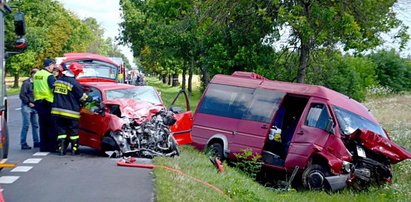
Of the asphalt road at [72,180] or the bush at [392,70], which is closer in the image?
the asphalt road at [72,180]

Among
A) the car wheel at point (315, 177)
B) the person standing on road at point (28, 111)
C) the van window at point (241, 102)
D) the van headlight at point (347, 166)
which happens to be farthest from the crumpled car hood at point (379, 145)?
the person standing on road at point (28, 111)

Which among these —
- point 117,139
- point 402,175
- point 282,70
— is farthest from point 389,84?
point 117,139

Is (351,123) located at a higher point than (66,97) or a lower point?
lower

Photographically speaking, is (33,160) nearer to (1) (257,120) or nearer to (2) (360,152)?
(1) (257,120)

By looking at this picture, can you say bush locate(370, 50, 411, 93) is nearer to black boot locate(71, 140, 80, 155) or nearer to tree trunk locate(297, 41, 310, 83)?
tree trunk locate(297, 41, 310, 83)

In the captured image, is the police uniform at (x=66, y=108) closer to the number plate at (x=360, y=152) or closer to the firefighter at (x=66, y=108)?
the firefighter at (x=66, y=108)

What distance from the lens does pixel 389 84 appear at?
58.9 m

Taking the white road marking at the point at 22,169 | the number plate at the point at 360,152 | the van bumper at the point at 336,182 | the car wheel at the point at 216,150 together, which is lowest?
the van bumper at the point at 336,182

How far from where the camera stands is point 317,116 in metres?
13.7

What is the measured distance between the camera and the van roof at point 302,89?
1405 centimetres

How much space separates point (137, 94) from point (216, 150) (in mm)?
2409

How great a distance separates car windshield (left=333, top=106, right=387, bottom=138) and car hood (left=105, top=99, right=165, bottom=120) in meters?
3.96

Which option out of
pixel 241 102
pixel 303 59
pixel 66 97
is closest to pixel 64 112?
pixel 66 97

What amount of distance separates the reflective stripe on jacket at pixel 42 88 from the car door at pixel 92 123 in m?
0.91
